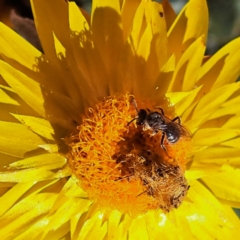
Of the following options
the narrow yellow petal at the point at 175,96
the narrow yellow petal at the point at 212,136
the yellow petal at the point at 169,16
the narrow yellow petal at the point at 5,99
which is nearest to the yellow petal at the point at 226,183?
the narrow yellow petal at the point at 212,136

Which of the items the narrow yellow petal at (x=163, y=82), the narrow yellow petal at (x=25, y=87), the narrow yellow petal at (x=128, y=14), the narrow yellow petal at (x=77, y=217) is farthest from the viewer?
the narrow yellow petal at (x=77, y=217)

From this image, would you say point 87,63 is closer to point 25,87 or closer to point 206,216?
point 25,87

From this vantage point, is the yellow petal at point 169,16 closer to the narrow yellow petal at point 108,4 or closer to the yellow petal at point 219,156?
the narrow yellow petal at point 108,4

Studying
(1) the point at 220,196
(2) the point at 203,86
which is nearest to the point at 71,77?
(2) the point at 203,86

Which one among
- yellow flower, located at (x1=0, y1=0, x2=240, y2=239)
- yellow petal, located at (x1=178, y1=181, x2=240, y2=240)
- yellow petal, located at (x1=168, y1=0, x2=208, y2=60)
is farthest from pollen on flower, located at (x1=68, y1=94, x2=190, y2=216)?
yellow petal, located at (x1=168, y1=0, x2=208, y2=60)

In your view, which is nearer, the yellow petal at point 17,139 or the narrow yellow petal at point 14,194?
the yellow petal at point 17,139

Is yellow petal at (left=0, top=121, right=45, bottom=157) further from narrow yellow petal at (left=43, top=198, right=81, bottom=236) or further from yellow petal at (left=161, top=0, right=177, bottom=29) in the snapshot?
yellow petal at (left=161, top=0, right=177, bottom=29)

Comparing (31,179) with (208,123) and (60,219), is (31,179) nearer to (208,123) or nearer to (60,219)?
(60,219)
